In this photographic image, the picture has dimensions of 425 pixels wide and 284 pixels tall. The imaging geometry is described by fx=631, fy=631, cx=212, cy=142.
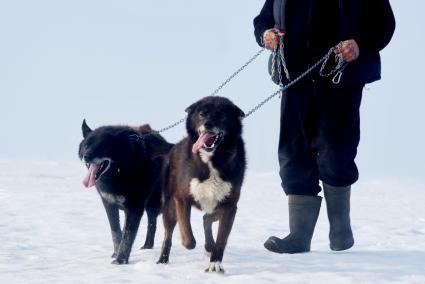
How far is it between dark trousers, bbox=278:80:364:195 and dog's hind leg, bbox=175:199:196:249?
108 centimetres

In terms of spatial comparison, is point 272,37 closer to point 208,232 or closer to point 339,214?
point 339,214

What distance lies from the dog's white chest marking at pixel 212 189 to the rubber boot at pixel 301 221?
2.85 feet

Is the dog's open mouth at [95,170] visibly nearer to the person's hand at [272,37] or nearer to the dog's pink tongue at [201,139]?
the dog's pink tongue at [201,139]

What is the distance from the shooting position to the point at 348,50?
5.14 metres

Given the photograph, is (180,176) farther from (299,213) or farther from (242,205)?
(242,205)

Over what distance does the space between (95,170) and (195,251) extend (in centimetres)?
129

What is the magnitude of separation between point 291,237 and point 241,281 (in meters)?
A: 1.35

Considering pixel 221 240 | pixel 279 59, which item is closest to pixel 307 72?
pixel 279 59

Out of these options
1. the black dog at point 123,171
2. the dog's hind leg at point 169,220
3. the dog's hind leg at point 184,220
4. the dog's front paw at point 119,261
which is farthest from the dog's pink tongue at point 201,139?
the dog's front paw at point 119,261

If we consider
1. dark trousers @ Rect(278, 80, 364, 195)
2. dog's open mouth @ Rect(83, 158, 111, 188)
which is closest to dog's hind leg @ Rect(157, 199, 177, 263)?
dog's open mouth @ Rect(83, 158, 111, 188)

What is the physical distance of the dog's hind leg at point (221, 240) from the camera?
15.6 feet

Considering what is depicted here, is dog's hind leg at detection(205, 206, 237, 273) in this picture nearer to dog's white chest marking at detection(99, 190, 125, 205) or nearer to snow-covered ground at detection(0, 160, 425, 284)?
snow-covered ground at detection(0, 160, 425, 284)

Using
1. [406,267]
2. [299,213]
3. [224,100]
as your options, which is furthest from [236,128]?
[406,267]

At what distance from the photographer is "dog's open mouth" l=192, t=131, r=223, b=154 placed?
16.3 ft
